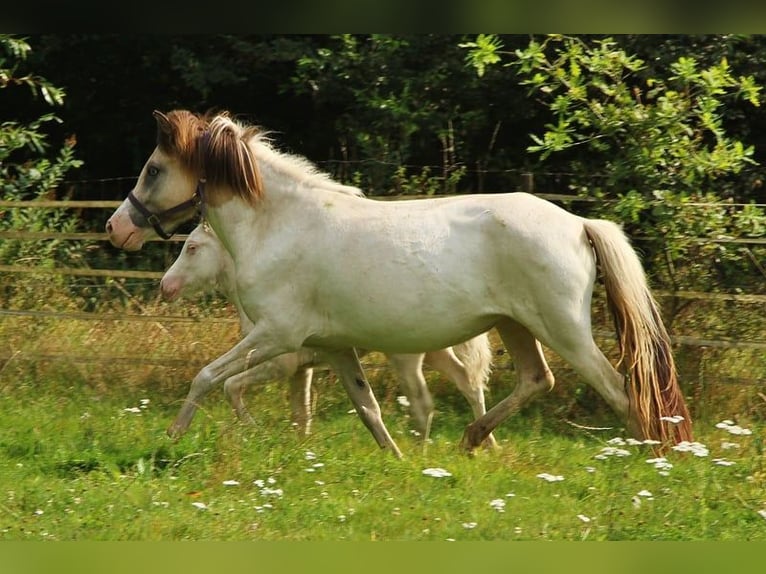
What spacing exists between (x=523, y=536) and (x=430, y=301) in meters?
2.09

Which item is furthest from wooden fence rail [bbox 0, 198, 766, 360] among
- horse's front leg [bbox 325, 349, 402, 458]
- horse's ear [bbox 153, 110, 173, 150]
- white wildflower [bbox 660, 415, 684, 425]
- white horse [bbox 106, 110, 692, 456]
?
horse's ear [bbox 153, 110, 173, 150]

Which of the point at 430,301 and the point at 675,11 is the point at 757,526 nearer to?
the point at 430,301

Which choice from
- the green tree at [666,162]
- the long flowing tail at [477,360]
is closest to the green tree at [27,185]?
the green tree at [666,162]

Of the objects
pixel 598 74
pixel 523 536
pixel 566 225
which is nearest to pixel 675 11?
pixel 523 536

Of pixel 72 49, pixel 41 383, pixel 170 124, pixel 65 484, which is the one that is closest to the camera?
pixel 65 484

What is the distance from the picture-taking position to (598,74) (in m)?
9.52

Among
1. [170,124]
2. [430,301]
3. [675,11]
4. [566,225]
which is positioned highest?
[675,11]

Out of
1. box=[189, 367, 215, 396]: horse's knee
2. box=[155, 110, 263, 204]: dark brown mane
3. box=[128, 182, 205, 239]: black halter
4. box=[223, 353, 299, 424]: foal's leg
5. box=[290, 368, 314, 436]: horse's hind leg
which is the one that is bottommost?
box=[290, 368, 314, 436]: horse's hind leg

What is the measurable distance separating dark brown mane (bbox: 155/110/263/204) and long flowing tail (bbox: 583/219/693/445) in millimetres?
2168

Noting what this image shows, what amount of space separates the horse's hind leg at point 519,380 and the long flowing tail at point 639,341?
59cm

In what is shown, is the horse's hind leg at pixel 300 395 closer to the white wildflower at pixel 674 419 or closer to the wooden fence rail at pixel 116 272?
the wooden fence rail at pixel 116 272

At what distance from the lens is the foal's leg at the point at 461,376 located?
822 cm

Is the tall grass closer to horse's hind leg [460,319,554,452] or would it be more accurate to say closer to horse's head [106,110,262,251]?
horse's hind leg [460,319,554,452]

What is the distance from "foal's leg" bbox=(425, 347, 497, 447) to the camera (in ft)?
27.0
